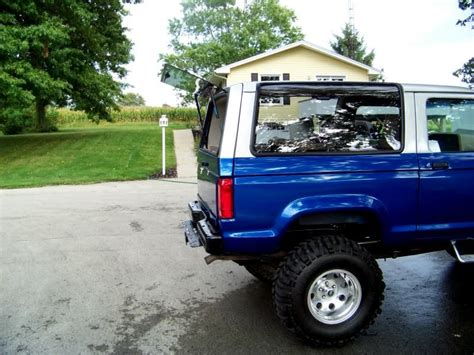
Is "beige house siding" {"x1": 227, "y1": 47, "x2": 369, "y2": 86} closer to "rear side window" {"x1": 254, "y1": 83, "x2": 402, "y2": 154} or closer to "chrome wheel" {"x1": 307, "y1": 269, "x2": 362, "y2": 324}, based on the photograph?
"rear side window" {"x1": 254, "y1": 83, "x2": 402, "y2": 154}

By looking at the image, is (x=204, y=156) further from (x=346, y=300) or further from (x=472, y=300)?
(x=472, y=300)

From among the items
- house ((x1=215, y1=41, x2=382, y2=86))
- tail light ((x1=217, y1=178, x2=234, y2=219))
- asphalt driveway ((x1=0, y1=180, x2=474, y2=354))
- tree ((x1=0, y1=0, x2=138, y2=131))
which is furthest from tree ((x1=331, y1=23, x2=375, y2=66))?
tail light ((x1=217, y1=178, x2=234, y2=219))

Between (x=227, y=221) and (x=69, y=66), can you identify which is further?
(x=69, y=66)

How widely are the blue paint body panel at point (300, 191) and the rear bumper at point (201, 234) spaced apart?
9 cm

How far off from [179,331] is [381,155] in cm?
219

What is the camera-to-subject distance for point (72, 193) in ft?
37.5

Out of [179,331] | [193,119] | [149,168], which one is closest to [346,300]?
[179,331]

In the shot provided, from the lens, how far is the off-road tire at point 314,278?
3402 mm

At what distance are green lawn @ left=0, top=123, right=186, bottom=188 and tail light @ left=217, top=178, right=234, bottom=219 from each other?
1085 centimetres

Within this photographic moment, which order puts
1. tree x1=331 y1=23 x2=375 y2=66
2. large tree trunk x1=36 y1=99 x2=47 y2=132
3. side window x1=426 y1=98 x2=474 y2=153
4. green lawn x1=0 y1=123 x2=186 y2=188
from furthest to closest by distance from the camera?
tree x1=331 y1=23 x2=375 y2=66
large tree trunk x1=36 y1=99 x2=47 y2=132
green lawn x1=0 y1=123 x2=186 y2=188
side window x1=426 y1=98 x2=474 y2=153

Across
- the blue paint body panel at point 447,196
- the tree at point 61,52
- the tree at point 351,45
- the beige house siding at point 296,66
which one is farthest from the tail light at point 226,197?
the tree at point 351,45

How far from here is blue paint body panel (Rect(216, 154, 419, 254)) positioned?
340cm

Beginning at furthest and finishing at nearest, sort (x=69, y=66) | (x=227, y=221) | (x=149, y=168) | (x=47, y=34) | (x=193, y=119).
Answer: (x=193, y=119)
(x=69, y=66)
(x=47, y=34)
(x=149, y=168)
(x=227, y=221)

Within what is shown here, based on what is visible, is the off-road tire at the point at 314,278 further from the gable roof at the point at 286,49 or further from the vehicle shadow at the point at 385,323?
the gable roof at the point at 286,49
